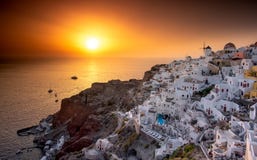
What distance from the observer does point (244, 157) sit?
2236 centimetres

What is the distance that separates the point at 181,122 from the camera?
36094 mm

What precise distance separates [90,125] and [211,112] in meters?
30.8

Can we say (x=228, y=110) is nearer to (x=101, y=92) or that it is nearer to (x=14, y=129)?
(x=101, y=92)

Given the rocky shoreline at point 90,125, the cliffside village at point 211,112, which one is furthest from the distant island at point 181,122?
the rocky shoreline at point 90,125

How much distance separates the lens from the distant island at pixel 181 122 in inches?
1085

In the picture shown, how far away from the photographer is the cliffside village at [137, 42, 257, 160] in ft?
82.8

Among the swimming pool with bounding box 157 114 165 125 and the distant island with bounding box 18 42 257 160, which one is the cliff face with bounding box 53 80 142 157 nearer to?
the distant island with bounding box 18 42 257 160

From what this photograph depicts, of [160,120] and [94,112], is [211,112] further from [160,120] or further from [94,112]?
[94,112]

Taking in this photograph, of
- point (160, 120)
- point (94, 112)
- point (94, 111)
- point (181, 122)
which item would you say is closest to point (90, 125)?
point (94, 112)

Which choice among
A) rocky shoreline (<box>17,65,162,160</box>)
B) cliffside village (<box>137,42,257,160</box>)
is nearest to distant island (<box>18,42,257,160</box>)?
cliffside village (<box>137,42,257,160</box>)

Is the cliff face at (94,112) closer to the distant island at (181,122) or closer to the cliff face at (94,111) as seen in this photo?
the cliff face at (94,111)

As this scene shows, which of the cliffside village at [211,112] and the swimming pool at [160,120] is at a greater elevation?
the cliffside village at [211,112]

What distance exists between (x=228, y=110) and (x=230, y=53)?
27.5 metres

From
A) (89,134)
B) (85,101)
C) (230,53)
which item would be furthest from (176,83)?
(85,101)
